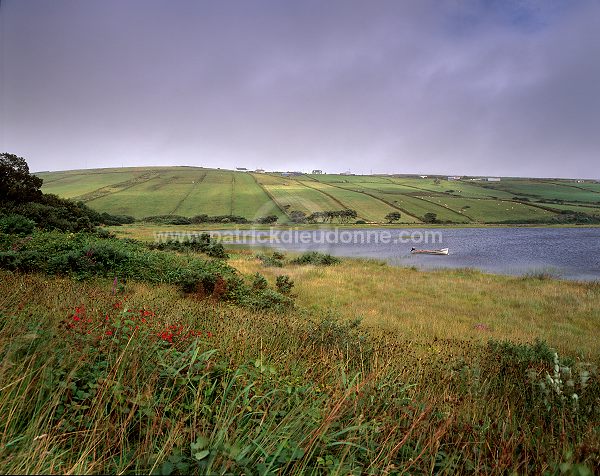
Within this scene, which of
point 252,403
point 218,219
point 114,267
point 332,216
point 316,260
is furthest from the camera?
point 332,216

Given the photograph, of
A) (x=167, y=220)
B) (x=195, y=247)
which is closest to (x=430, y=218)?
(x=167, y=220)

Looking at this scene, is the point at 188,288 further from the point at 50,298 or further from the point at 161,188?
the point at 161,188

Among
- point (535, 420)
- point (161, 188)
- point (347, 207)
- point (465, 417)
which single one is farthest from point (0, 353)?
point (161, 188)

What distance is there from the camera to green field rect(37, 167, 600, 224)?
8888 centimetres

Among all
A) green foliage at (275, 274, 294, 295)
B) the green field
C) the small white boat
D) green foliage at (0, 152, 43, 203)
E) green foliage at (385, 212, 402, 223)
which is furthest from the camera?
the green field

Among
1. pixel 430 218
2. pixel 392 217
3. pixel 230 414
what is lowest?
pixel 430 218

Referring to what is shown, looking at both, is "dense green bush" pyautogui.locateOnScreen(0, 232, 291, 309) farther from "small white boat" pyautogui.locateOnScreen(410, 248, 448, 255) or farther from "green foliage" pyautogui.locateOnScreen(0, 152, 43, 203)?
"small white boat" pyautogui.locateOnScreen(410, 248, 448, 255)

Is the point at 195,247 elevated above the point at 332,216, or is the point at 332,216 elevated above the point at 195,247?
the point at 332,216

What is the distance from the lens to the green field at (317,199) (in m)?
88.9

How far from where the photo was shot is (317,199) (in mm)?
101438

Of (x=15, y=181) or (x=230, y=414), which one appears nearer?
(x=230, y=414)

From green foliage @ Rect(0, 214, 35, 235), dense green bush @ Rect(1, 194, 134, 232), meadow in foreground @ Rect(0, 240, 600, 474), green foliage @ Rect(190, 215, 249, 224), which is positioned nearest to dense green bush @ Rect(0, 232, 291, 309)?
green foliage @ Rect(0, 214, 35, 235)

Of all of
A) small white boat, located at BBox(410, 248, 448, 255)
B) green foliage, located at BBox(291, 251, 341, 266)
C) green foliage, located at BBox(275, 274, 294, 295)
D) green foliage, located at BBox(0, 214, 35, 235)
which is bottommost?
small white boat, located at BBox(410, 248, 448, 255)

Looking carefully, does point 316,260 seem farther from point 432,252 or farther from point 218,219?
point 218,219
